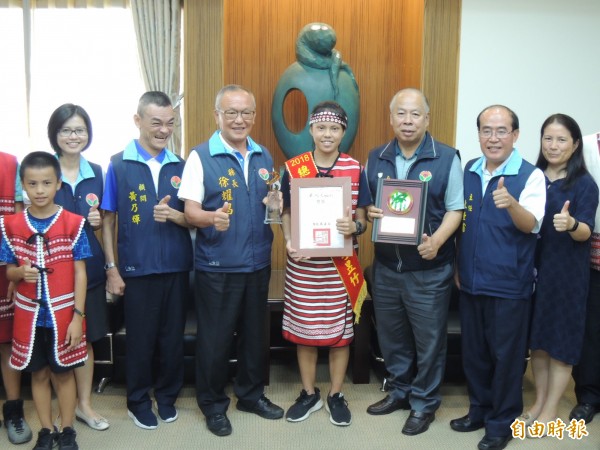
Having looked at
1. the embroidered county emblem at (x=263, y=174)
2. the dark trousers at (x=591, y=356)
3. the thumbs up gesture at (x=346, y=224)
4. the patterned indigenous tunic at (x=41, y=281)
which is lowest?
the dark trousers at (x=591, y=356)

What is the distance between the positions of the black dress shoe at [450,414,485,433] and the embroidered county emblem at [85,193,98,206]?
1.81m

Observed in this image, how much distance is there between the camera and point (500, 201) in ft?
7.41

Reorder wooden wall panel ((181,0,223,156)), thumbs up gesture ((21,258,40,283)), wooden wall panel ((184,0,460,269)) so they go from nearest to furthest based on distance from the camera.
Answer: thumbs up gesture ((21,258,40,283))
wooden wall panel ((181,0,223,156))
wooden wall panel ((184,0,460,269))

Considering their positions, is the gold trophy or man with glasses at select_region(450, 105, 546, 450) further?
the gold trophy

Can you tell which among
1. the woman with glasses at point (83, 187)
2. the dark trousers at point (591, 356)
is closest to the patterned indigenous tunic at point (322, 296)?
the woman with glasses at point (83, 187)

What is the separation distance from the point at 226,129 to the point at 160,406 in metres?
1.28

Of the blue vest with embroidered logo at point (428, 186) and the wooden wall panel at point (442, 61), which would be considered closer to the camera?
the blue vest with embroidered logo at point (428, 186)

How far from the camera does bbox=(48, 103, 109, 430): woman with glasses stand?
2.44 metres

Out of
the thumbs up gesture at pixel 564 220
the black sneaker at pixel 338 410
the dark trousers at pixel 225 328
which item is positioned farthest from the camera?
the black sneaker at pixel 338 410

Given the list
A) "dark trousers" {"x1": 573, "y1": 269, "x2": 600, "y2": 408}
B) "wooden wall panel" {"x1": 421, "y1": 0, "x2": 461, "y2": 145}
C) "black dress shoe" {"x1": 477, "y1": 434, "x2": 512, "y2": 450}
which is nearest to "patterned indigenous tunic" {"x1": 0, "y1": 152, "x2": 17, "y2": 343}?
"black dress shoe" {"x1": 477, "y1": 434, "x2": 512, "y2": 450}

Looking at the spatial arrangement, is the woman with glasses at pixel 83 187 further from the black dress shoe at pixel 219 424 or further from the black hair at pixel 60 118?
the black dress shoe at pixel 219 424

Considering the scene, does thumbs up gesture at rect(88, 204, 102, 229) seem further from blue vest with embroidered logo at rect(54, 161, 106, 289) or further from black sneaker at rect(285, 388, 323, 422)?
black sneaker at rect(285, 388, 323, 422)

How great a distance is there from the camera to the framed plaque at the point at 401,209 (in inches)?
95.5

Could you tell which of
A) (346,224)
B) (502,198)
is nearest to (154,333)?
(346,224)
